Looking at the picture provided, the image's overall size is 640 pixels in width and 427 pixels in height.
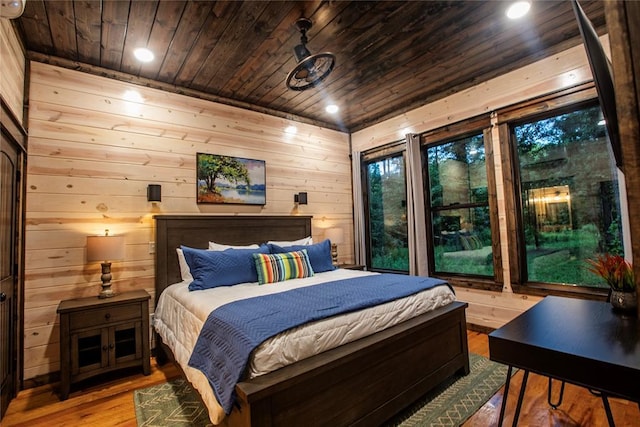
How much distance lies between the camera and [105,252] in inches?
103

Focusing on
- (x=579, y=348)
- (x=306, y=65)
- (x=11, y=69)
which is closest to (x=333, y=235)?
(x=306, y=65)

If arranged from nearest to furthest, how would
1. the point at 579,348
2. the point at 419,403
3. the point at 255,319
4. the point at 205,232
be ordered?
the point at 579,348 < the point at 255,319 < the point at 419,403 < the point at 205,232

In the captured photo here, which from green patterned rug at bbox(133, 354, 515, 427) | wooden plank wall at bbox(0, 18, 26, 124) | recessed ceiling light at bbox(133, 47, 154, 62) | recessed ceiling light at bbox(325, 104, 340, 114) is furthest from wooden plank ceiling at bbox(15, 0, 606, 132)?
→ green patterned rug at bbox(133, 354, 515, 427)

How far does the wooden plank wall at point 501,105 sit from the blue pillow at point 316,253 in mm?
1628

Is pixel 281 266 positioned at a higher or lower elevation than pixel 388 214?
lower

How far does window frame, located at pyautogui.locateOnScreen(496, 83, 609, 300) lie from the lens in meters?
2.91

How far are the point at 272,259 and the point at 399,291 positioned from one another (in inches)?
49.5

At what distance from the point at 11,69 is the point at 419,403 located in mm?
3757

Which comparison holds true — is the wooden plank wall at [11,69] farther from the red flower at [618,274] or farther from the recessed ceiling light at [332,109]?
the red flower at [618,274]

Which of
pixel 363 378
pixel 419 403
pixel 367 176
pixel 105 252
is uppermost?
pixel 367 176

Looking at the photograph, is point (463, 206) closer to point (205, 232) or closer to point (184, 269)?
point (205, 232)

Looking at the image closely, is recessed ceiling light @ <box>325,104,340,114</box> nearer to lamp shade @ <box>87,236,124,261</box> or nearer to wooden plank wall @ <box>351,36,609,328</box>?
wooden plank wall @ <box>351,36,609,328</box>

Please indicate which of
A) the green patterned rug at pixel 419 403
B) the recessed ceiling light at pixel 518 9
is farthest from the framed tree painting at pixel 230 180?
the recessed ceiling light at pixel 518 9

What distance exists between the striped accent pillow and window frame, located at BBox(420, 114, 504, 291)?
5.70 ft
